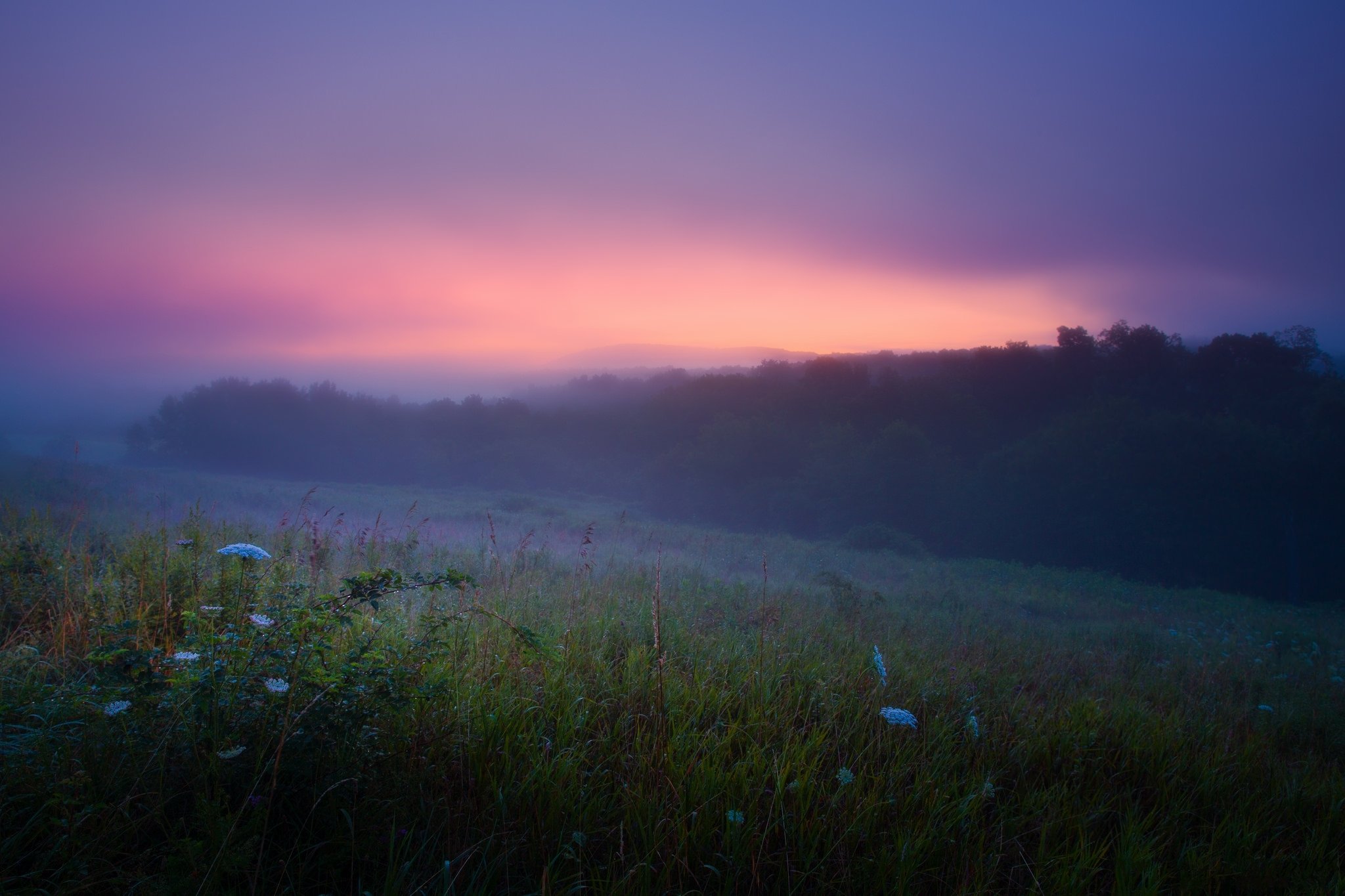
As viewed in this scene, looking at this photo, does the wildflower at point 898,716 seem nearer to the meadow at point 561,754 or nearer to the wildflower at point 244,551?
the meadow at point 561,754

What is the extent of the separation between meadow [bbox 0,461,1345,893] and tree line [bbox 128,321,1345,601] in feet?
69.9

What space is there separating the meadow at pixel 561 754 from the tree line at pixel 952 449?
69.9 ft

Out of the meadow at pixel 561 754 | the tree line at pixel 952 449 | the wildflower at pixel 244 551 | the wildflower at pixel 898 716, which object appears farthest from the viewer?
the tree line at pixel 952 449

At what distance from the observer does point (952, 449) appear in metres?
35.3

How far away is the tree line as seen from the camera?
83.8 feet

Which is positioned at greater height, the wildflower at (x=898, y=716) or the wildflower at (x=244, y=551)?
the wildflower at (x=244, y=551)

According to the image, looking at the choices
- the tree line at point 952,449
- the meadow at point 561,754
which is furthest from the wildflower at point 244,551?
the tree line at point 952,449

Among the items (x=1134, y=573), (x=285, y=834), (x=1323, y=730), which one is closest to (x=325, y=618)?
(x=285, y=834)

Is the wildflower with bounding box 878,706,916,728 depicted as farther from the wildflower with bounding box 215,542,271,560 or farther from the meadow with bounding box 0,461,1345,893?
the wildflower with bounding box 215,542,271,560

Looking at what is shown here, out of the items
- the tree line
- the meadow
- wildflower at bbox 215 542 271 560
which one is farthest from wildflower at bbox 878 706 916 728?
the tree line

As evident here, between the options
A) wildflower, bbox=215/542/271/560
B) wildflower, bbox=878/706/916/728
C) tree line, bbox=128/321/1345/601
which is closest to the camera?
wildflower, bbox=215/542/271/560

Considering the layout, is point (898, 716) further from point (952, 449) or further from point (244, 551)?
point (952, 449)

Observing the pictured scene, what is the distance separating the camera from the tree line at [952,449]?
1005 inches

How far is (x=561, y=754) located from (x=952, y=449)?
36.8m
